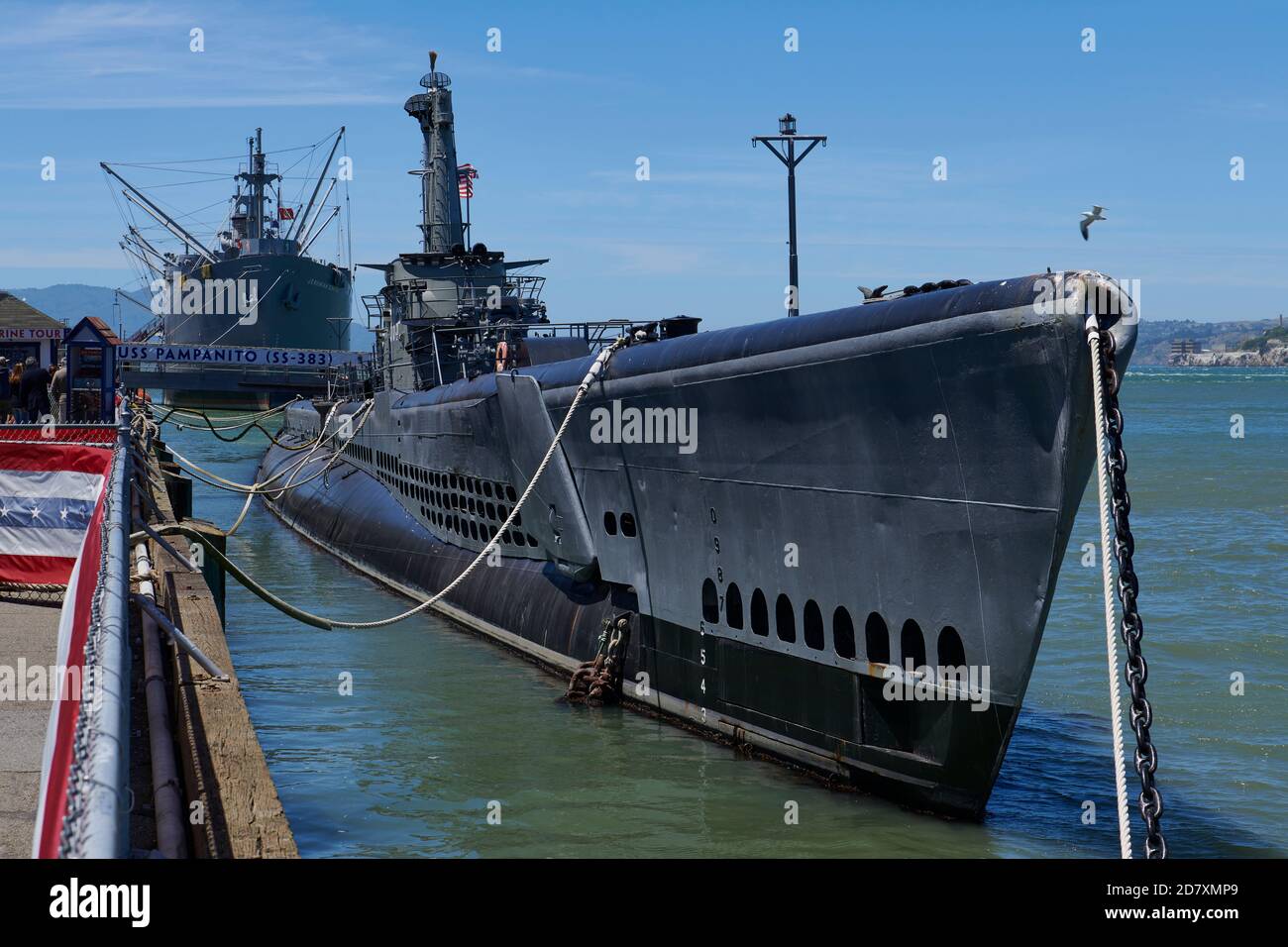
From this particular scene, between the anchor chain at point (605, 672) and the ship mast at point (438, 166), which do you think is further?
the ship mast at point (438, 166)

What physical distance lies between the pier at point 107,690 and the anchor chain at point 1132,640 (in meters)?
4.27

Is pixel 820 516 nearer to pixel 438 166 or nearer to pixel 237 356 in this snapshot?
pixel 438 166

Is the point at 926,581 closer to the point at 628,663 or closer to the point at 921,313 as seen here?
the point at 921,313

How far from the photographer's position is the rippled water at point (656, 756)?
10.6m

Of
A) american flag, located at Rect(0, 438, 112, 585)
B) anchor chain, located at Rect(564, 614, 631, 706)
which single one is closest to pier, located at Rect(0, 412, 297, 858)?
american flag, located at Rect(0, 438, 112, 585)

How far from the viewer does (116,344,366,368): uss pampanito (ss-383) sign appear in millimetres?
85562

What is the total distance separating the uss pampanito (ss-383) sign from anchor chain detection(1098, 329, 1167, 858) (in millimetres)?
80632

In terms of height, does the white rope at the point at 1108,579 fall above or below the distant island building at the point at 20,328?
below

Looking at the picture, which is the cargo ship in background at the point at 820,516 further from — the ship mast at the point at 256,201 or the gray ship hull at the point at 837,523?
the ship mast at the point at 256,201

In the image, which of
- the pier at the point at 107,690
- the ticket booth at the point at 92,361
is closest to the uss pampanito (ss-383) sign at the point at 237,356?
the ticket booth at the point at 92,361

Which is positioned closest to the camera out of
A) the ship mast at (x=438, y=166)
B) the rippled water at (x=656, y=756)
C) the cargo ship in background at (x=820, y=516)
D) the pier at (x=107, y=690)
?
the pier at (x=107, y=690)

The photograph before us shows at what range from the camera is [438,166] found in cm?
3088

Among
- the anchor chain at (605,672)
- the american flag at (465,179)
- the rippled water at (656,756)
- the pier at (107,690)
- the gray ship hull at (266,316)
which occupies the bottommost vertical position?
the rippled water at (656,756)

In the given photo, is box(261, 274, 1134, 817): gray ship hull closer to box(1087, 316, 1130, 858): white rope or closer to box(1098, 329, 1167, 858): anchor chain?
box(1087, 316, 1130, 858): white rope
